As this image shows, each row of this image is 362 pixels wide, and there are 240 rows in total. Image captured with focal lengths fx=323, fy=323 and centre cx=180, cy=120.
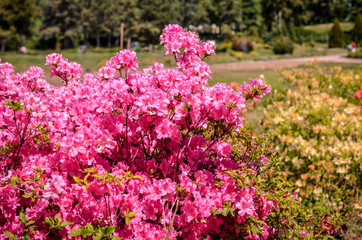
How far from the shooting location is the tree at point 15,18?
38.5 meters

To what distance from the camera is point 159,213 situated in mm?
1869

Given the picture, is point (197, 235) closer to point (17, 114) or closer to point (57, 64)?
point (17, 114)

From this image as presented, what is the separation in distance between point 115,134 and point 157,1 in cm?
4316

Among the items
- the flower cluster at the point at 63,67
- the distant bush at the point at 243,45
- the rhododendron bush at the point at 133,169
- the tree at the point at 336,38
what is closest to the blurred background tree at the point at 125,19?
the tree at the point at 336,38

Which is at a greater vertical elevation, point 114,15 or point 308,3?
point 308,3

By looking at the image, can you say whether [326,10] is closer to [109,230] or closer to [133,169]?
[133,169]

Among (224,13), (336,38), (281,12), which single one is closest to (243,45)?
(224,13)

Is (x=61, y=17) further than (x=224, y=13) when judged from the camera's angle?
Yes

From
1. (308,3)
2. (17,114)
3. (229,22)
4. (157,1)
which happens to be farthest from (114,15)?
(17,114)

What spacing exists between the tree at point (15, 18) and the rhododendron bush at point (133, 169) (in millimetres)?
41627

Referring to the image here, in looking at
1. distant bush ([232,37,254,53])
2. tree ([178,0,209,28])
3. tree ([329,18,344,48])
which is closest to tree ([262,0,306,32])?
tree ([329,18,344,48])

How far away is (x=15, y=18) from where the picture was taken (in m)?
39.5

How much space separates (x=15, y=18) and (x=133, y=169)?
44.3 m

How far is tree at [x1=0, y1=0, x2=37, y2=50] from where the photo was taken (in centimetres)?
3847
